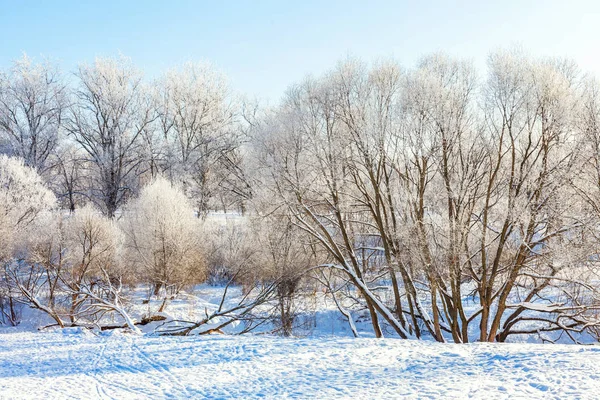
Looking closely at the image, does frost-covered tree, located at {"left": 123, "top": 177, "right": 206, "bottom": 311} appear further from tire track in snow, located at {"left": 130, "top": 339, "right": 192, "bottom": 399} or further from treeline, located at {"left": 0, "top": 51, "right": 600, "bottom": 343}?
tire track in snow, located at {"left": 130, "top": 339, "right": 192, "bottom": 399}

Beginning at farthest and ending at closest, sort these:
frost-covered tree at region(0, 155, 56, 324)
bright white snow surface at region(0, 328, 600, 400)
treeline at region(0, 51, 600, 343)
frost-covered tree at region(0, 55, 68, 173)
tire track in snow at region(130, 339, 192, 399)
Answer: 1. frost-covered tree at region(0, 55, 68, 173)
2. frost-covered tree at region(0, 155, 56, 324)
3. treeline at region(0, 51, 600, 343)
4. tire track in snow at region(130, 339, 192, 399)
5. bright white snow surface at region(0, 328, 600, 400)

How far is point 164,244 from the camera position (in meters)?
21.0

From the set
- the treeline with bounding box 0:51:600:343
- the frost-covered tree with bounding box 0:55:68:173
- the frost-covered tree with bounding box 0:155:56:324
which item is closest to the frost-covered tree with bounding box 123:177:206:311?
the treeline with bounding box 0:51:600:343

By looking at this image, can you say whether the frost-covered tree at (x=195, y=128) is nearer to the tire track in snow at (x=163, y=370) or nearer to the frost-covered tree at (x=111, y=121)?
the frost-covered tree at (x=111, y=121)

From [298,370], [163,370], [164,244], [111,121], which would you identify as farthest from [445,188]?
[111,121]

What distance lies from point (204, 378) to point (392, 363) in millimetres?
2796

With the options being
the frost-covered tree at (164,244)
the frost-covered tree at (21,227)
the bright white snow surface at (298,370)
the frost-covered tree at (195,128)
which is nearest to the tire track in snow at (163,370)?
the bright white snow surface at (298,370)

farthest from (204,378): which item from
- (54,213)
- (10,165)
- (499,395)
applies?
(10,165)

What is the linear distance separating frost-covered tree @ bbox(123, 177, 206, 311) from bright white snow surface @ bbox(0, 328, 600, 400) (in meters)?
12.9

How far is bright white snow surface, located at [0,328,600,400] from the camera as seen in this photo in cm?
520

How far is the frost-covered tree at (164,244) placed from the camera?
21.1m

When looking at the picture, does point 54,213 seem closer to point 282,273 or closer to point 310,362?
point 282,273

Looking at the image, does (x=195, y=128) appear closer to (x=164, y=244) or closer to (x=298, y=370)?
(x=164, y=244)

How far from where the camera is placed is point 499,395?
484 centimetres
